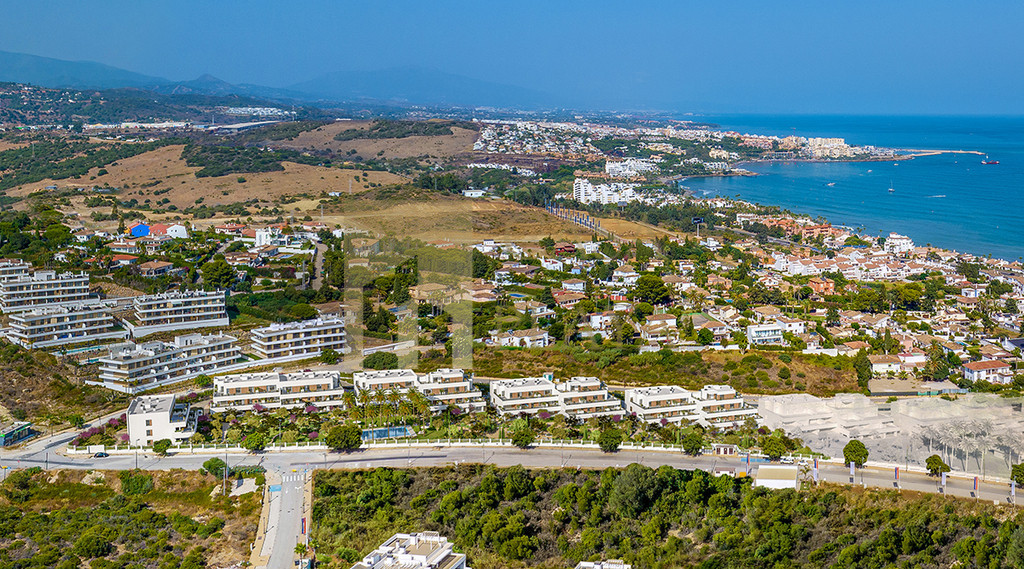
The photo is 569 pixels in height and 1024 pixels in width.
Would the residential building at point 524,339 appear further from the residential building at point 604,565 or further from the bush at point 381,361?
the residential building at point 604,565

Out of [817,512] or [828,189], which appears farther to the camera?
[828,189]

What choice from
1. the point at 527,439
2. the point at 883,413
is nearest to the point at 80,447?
the point at 527,439

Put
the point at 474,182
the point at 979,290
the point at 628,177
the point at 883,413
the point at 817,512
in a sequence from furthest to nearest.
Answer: the point at 628,177
the point at 474,182
the point at 979,290
the point at 883,413
the point at 817,512

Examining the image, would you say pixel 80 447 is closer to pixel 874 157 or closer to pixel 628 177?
pixel 628 177

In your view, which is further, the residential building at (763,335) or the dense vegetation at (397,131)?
the dense vegetation at (397,131)

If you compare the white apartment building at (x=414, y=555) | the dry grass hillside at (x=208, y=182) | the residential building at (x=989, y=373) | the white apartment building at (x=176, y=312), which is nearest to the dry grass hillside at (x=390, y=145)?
the dry grass hillside at (x=208, y=182)

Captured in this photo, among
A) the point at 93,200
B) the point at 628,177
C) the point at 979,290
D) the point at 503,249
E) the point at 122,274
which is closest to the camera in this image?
the point at 122,274

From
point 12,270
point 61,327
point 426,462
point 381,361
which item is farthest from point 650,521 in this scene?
point 12,270
